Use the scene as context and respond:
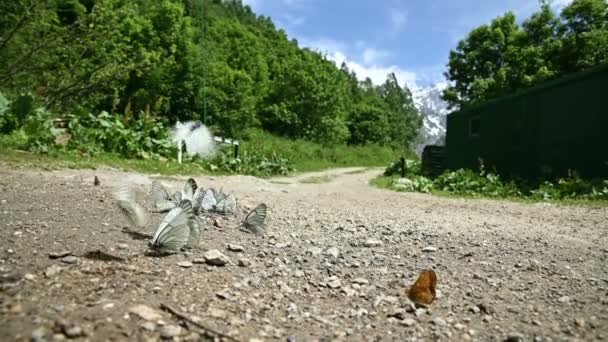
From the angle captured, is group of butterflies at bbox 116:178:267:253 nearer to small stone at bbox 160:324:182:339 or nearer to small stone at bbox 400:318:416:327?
small stone at bbox 160:324:182:339

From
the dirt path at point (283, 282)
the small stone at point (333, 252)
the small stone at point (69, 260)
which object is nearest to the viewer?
the dirt path at point (283, 282)

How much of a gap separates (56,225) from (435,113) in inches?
6561

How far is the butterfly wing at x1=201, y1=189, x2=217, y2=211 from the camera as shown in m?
3.23

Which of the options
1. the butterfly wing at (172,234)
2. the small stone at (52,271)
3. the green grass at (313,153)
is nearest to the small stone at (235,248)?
the butterfly wing at (172,234)

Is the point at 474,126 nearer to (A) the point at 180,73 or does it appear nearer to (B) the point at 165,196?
(B) the point at 165,196

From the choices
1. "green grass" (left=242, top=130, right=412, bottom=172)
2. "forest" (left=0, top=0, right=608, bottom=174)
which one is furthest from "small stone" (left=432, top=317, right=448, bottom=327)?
"green grass" (left=242, top=130, right=412, bottom=172)

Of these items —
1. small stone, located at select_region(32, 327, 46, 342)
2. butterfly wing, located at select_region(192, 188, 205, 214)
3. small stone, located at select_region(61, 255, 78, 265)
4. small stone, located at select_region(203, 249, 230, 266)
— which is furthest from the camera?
butterfly wing, located at select_region(192, 188, 205, 214)

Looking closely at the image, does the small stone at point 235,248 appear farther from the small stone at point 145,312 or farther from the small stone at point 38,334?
the small stone at point 38,334

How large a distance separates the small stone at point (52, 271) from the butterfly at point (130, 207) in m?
0.64

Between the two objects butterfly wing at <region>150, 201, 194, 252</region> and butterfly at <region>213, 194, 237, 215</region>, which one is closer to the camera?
butterfly wing at <region>150, 201, 194, 252</region>

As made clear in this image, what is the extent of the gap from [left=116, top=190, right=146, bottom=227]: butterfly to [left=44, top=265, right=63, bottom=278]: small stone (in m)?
0.64

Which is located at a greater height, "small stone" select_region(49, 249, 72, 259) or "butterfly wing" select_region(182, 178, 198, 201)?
"butterfly wing" select_region(182, 178, 198, 201)

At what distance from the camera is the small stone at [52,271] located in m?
1.69

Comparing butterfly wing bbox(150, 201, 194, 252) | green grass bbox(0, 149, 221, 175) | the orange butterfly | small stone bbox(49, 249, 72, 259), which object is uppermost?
green grass bbox(0, 149, 221, 175)
